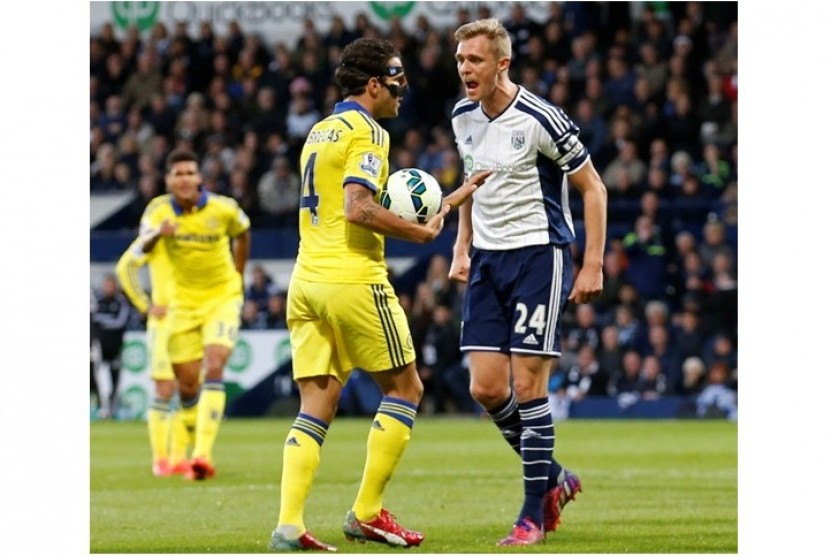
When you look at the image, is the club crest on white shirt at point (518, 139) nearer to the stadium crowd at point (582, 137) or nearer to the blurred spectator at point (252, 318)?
the stadium crowd at point (582, 137)

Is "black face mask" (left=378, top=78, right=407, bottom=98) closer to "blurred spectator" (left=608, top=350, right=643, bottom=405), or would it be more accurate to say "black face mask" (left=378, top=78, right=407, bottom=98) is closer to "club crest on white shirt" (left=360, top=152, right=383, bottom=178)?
"club crest on white shirt" (left=360, top=152, right=383, bottom=178)

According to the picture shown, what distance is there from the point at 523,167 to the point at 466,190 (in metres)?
0.53

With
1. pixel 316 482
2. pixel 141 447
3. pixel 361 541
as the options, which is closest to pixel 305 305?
pixel 361 541

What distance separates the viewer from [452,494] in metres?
10.8

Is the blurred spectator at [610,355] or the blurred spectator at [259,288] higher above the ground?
the blurred spectator at [259,288]

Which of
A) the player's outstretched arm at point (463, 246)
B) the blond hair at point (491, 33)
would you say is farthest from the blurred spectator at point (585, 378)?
the blond hair at point (491, 33)

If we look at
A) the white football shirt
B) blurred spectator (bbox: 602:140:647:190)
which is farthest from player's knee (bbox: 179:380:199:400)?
blurred spectator (bbox: 602:140:647:190)

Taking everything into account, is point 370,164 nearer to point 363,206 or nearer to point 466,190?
point 363,206

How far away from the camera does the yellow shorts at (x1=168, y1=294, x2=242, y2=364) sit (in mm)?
13070

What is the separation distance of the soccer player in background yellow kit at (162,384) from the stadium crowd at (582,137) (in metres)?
8.07

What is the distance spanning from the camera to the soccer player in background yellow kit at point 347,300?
739cm

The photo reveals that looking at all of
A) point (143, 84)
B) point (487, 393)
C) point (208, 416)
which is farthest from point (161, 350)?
point (143, 84)

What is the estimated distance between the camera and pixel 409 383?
25.6 feet

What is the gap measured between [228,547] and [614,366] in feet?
42.8
